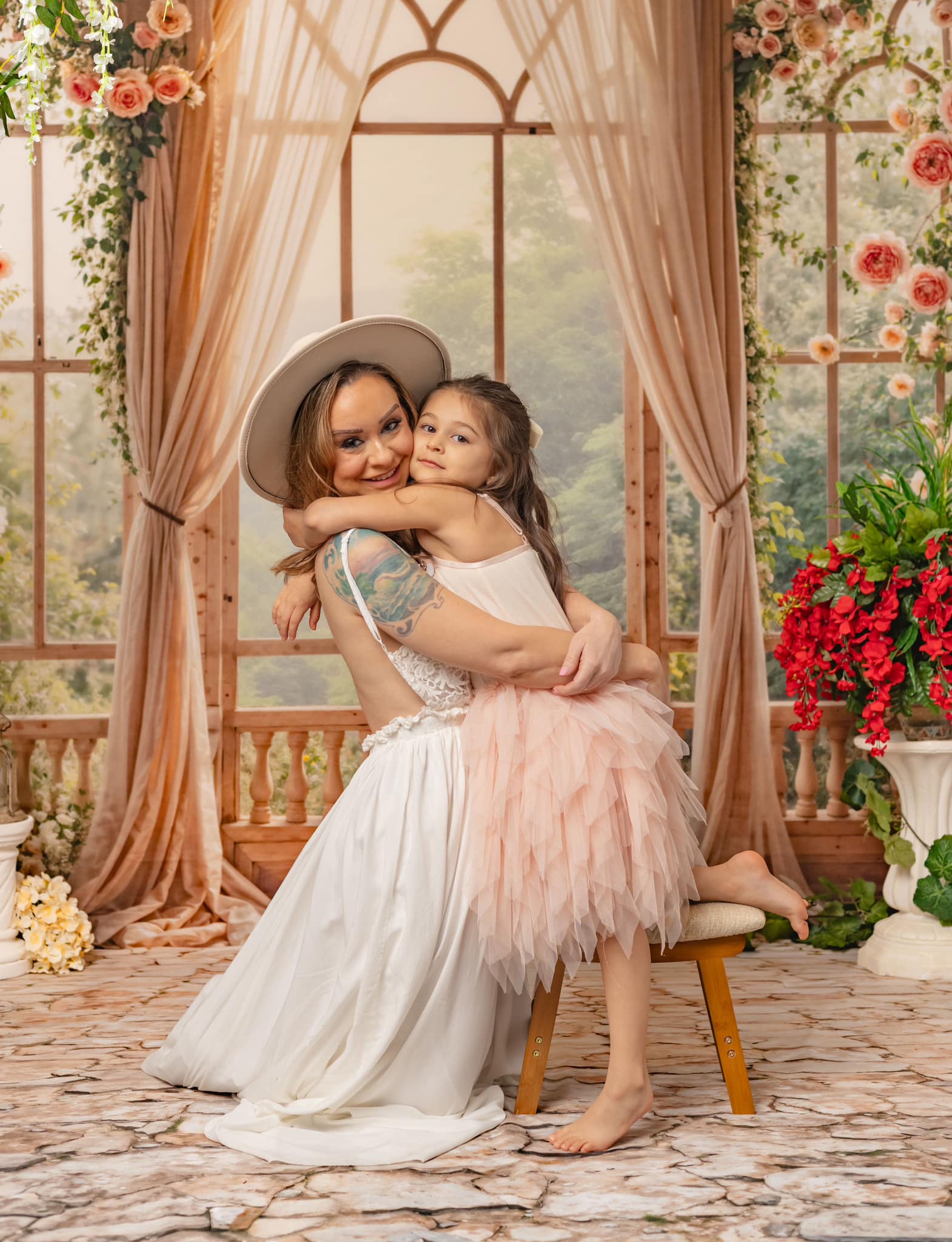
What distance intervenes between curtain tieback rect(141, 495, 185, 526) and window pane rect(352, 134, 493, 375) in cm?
93

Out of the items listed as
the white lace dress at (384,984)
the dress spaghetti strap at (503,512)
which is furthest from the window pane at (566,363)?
the white lace dress at (384,984)

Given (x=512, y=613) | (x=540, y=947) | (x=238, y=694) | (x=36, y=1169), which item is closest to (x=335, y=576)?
(x=512, y=613)

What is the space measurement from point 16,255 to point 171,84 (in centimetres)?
79

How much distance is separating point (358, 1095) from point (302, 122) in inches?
116

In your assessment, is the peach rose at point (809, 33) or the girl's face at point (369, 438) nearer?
the girl's face at point (369, 438)

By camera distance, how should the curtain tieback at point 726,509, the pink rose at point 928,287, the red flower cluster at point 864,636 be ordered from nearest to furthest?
the red flower cluster at point 864,636, the curtain tieback at point 726,509, the pink rose at point 928,287

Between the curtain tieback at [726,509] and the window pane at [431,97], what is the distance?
4.82 ft

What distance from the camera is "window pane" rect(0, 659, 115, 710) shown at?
401 cm

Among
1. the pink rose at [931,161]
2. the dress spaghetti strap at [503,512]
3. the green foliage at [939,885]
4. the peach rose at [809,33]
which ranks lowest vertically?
the green foliage at [939,885]

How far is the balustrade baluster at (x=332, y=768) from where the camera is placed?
13.0 ft

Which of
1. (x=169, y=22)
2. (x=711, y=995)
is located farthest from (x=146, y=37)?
(x=711, y=995)

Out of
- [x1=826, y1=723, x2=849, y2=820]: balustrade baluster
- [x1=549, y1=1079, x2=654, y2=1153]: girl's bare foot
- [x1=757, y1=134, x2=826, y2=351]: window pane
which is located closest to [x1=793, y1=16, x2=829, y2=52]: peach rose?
[x1=757, y1=134, x2=826, y2=351]: window pane

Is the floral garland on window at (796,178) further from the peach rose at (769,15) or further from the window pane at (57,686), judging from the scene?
the window pane at (57,686)

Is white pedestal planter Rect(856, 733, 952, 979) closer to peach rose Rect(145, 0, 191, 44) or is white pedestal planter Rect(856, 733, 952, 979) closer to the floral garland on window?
the floral garland on window
